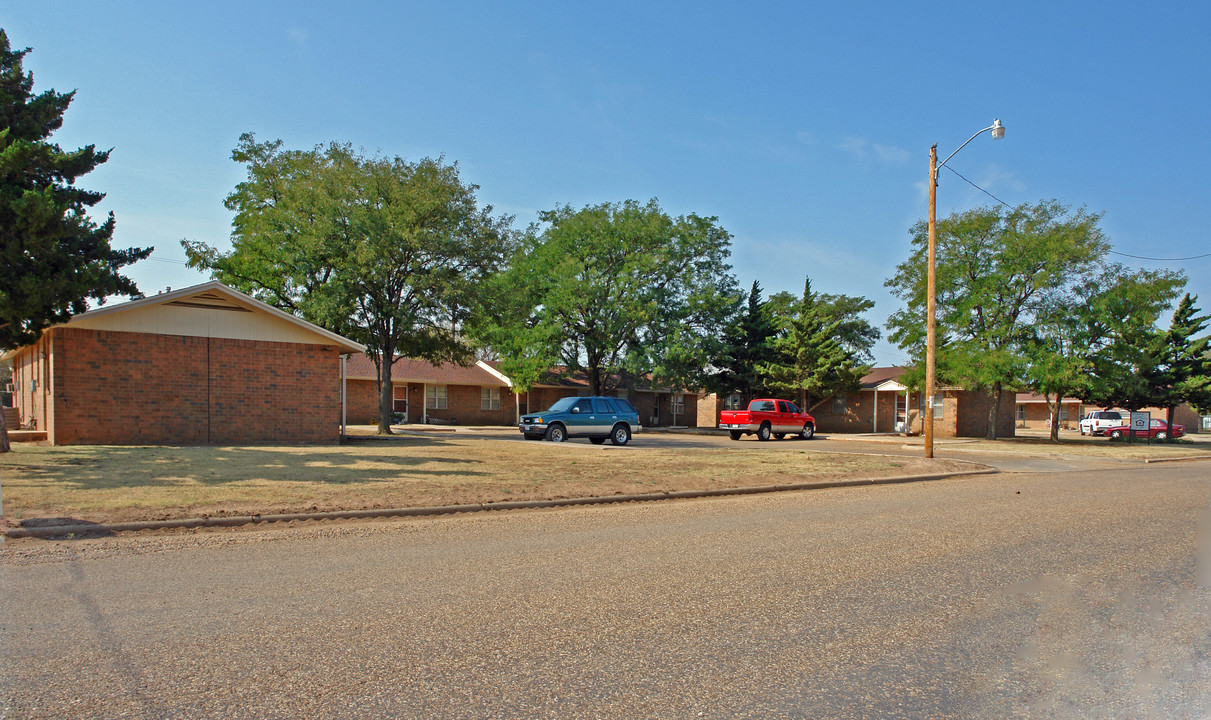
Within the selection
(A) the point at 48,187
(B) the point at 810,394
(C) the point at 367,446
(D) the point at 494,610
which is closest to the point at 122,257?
(A) the point at 48,187

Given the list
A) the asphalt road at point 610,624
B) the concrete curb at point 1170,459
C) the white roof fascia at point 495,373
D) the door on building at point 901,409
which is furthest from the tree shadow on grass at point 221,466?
the door on building at point 901,409

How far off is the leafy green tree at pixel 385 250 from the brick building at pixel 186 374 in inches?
120

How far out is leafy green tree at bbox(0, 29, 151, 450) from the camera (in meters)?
14.1

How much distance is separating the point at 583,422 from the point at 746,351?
59.9 feet

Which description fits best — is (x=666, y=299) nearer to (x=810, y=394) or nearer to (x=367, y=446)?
(x=810, y=394)

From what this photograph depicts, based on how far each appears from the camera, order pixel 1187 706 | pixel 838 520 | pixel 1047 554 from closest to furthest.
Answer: pixel 1187 706 < pixel 1047 554 < pixel 838 520

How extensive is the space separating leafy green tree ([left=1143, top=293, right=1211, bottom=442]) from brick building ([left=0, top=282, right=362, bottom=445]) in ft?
129

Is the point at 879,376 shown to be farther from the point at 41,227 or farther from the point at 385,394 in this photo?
the point at 41,227

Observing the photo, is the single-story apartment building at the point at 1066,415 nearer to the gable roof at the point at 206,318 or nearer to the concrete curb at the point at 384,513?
the concrete curb at the point at 384,513

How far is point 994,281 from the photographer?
1277 inches

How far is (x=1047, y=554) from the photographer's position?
24.7 feet

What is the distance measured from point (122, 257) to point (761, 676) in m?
18.1

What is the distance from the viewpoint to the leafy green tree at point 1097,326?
32.0 m

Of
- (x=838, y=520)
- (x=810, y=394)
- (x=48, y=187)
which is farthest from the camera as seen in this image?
(x=810, y=394)
